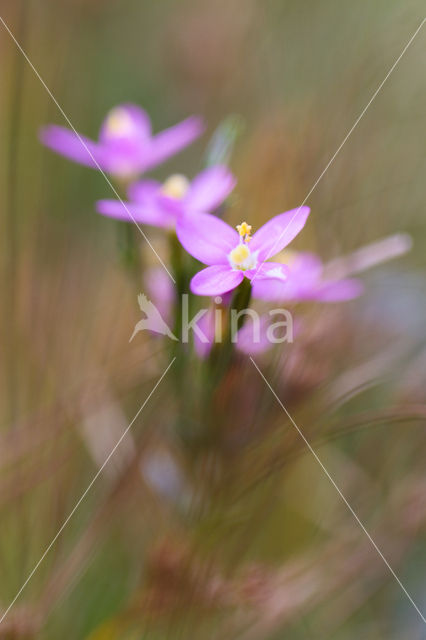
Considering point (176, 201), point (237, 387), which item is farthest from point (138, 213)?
point (237, 387)

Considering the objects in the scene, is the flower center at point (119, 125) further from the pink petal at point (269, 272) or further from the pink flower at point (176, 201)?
the pink petal at point (269, 272)

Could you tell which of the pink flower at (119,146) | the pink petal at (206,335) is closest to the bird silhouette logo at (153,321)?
the pink petal at (206,335)

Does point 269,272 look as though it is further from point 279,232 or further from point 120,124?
point 120,124

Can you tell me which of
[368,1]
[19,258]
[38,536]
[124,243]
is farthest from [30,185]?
[368,1]

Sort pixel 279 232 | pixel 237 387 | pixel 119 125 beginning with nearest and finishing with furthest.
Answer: pixel 279 232 < pixel 237 387 < pixel 119 125

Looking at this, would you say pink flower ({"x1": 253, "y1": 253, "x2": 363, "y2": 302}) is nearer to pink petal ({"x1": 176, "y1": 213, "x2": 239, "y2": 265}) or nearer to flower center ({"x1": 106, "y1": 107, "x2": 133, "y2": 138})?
pink petal ({"x1": 176, "y1": 213, "x2": 239, "y2": 265})

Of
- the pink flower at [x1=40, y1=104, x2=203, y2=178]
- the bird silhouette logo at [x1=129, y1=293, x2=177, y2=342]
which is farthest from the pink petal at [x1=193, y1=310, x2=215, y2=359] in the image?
the pink flower at [x1=40, y1=104, x2=203, y2=178]
